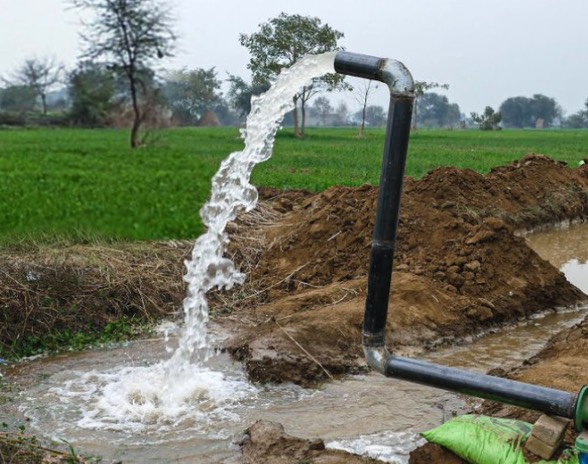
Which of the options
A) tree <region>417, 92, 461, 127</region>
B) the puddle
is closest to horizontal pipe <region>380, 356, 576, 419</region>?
the puddle

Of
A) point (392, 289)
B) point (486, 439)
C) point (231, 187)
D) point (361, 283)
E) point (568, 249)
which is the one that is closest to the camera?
point (486, 439)

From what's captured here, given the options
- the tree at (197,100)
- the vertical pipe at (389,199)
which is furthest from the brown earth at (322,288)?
the tree at (197,100)

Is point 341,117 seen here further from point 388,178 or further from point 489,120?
point 388,178

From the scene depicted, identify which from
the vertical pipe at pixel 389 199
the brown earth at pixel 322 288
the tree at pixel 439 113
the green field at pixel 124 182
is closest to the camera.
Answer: the vertical pipe at pixel 389 199

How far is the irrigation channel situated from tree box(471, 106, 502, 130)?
7536 centimetres

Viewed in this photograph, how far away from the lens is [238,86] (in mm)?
41000

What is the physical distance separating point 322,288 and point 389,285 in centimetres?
471

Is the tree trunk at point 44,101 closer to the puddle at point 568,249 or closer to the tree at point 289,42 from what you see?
the tree at point 289,42

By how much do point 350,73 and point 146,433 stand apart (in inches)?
108

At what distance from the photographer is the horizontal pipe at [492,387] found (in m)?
3.30

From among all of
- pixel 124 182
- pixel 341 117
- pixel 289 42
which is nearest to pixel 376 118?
pixel 341 117

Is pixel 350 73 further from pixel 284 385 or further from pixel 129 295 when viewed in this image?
pixel 129 295

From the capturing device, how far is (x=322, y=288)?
7.96m

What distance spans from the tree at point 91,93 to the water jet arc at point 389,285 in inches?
955
